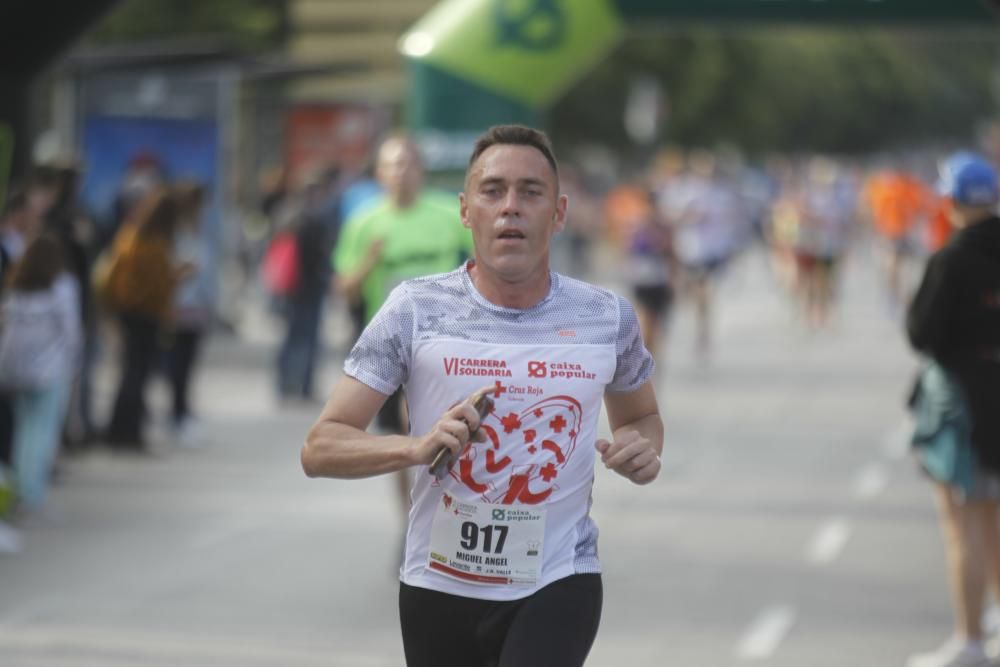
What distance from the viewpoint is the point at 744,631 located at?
8.27 metres

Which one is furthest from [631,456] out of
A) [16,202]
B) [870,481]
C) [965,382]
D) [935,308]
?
[870,481]

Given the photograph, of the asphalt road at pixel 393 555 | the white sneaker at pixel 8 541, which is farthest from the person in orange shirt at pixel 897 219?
the white sneaker at pixel 8 541

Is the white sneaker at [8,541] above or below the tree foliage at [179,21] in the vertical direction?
below

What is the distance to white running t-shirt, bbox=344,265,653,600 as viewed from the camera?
14.5ft

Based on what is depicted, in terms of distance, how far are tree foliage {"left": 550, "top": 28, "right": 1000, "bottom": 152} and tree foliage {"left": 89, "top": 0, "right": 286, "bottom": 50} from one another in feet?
25.0

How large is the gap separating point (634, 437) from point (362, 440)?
0.59 m

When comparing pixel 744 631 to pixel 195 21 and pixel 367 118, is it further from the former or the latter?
pixel 195 21

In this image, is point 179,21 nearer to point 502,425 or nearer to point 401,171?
point 401,171

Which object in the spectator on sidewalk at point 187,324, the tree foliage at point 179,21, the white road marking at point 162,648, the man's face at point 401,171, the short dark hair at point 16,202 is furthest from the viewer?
the tree foliage at point 179,21

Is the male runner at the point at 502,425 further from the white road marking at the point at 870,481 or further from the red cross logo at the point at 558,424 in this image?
the white road marking at the point at 870,481

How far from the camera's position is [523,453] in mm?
4410

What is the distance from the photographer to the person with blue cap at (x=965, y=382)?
746cm

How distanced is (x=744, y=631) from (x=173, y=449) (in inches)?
241

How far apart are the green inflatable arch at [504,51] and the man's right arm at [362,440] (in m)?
6.63
